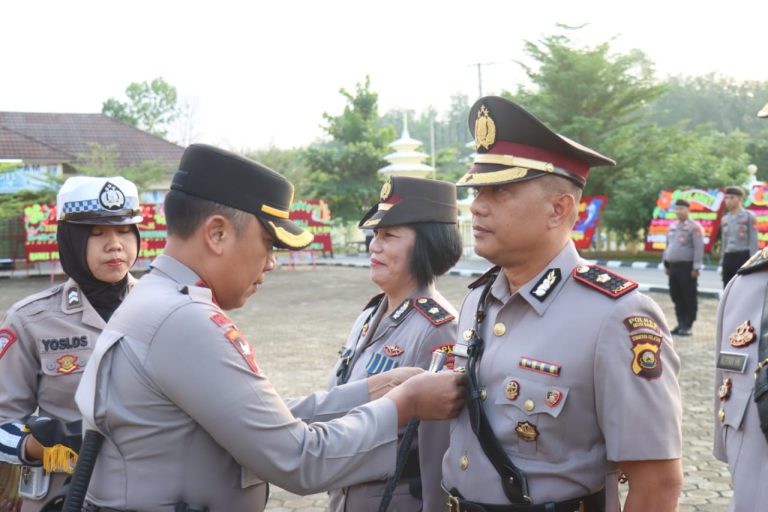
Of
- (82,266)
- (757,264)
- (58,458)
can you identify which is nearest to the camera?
(757,264)

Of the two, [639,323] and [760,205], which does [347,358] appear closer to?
[639,323]

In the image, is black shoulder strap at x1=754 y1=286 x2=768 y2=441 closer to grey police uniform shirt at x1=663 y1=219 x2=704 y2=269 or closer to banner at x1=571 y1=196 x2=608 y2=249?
grey police uniform shirt at x1=663 y1=219 x2=704 y2=269

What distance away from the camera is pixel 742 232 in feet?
37.9

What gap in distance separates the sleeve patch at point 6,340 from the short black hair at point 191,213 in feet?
4.10

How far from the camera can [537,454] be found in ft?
7.22

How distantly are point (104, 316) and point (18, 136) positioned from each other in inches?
1341

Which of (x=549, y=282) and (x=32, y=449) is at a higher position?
(x=549, y=282)

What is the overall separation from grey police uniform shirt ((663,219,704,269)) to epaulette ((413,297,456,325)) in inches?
330

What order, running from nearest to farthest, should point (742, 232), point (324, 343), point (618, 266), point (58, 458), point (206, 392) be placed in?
point (206, 392)
point (58, 458)
point (324, 343)
point (742, 232)
point (618, 266)

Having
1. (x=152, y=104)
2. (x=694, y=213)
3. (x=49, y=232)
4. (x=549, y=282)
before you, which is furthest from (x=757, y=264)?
(x=152, y=104)

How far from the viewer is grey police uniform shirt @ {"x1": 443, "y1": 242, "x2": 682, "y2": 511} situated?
2.07 m

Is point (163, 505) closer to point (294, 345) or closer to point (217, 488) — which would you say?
point (217, 488)

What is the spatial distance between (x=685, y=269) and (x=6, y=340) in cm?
951

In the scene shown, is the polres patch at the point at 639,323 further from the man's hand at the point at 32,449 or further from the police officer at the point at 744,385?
the man's hand at the point at 32,449
